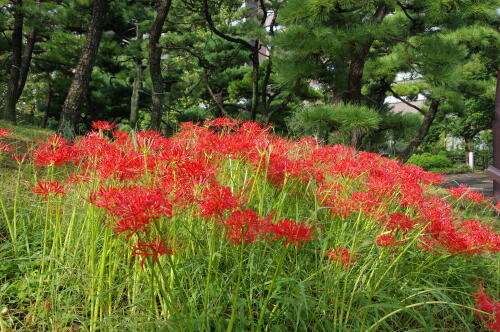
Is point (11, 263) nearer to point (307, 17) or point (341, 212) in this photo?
point (341, 212)

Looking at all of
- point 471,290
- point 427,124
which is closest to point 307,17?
point 427,124

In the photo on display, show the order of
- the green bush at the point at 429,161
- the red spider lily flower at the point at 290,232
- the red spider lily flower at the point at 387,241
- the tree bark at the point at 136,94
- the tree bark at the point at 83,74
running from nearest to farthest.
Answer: the red spider lily flower at the point at 290,232, the red spider lily flower at the point at 387,241, the tree bark at the point at 83,74, the tree bark at the point at 136,94, the green bush at the point at 429,161

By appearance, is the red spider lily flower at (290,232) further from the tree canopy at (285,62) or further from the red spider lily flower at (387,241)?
the tree canopy at (285,62)

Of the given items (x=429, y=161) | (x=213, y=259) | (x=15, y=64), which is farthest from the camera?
Answer: (x=429, y=161)

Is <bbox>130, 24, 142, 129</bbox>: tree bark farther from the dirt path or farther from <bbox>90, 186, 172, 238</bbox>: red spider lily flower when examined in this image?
<bbox>90, 186, 172, 238</bbox>: red spider lily flower

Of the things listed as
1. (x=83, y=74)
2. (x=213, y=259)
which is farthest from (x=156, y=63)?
(x=213, y=259)

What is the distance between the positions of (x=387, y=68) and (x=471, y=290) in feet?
18.9

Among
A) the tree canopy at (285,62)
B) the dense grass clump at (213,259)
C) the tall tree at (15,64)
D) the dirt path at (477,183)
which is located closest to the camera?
the dense grass clump at (213,259)

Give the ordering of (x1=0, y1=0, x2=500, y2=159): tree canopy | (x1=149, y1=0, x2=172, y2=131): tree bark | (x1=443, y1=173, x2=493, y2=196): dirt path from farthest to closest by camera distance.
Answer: (x1=443, y1=173, x2=493, y2=196): dirt path, (x1=149, y1=0, x2=172, y2=131): tree bark, (x1=0, y1=0, x2=500, y2=159): tree canopy

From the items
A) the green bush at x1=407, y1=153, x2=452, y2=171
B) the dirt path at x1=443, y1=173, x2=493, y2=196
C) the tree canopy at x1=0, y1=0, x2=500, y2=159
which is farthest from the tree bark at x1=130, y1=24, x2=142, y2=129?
the green bush at x1=407, y1=153, x2=452, y2=171

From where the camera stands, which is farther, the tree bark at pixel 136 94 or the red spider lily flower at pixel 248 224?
the tree bark at pixel 136 94

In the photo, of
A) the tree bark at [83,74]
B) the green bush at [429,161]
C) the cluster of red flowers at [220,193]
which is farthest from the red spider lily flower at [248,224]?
the green bush at [429,161]

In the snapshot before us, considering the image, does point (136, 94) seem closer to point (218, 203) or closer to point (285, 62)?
point (285, 62)

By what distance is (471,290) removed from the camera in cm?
204
